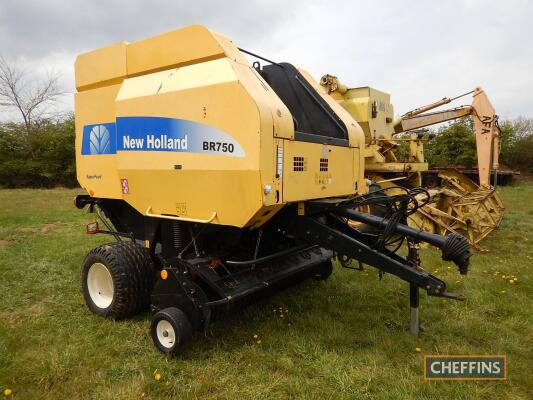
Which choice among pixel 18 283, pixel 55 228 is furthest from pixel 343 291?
pixel 55 228

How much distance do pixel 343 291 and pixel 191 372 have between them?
7.21 feet

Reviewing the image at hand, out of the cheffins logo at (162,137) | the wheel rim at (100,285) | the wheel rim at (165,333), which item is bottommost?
the wheel rim at (165,333)

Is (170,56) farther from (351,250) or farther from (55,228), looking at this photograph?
(55,228)

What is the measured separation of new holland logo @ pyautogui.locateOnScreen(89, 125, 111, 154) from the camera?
3758 millimetres

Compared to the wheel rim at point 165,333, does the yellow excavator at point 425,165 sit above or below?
above

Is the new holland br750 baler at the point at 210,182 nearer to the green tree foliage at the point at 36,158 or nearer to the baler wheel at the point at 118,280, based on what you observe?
the baler wheel at the point at 118,280

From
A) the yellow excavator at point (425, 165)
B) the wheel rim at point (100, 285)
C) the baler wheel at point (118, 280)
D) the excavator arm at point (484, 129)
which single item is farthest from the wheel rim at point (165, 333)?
the excavator arm at point (484, 129)

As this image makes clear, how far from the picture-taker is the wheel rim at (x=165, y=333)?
10.2 feet

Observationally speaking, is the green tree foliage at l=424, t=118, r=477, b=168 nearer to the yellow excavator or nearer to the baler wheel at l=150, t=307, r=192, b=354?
the yellow excavator

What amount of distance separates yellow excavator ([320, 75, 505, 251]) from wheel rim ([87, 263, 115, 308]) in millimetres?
4894

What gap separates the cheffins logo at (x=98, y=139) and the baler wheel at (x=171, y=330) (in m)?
1.62

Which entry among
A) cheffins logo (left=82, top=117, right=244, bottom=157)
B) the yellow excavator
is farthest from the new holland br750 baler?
the yellow excavator

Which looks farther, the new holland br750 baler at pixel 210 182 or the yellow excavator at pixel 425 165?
the yellow excavator at pixel 425 165

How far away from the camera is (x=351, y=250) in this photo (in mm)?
3215
